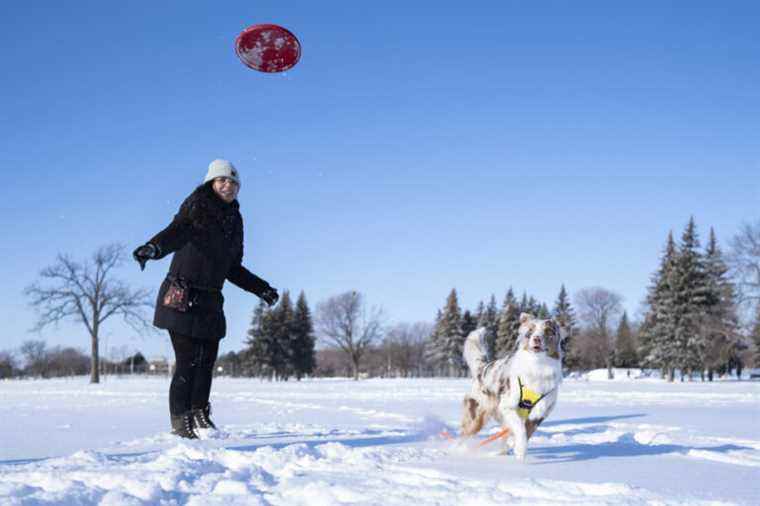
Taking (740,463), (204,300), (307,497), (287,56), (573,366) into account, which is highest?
(287,56)

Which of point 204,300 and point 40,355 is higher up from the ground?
point 204,300

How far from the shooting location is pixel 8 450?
4371mm

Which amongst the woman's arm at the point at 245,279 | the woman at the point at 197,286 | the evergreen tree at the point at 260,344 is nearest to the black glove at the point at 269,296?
the woman's arm at the point at 245,279

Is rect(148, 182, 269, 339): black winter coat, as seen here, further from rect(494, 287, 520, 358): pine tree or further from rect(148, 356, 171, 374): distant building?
rect(148, 356, 171, 374): distant building

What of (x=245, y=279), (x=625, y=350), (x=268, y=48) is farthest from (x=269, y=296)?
(x=625, y=350)

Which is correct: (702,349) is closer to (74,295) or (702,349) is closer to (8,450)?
(74,295)

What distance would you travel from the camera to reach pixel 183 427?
15.9 feet

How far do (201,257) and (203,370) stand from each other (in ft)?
3.16

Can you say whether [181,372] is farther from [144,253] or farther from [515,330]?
[515,330]

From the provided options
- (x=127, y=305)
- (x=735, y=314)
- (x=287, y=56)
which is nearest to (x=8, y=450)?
(x=287, y=56)

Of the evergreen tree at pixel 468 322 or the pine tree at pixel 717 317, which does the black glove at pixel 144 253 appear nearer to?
the pine tree at pixel 717 317

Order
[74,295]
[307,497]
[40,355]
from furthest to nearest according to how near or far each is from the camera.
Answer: [40,355], [74,295], [307,497]

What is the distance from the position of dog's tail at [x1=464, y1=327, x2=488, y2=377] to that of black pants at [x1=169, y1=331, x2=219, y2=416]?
2.28 meters

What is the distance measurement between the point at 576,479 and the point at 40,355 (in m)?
111
